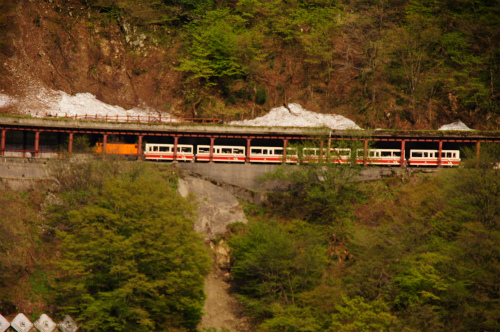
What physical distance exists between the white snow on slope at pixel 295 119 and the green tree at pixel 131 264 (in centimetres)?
2539

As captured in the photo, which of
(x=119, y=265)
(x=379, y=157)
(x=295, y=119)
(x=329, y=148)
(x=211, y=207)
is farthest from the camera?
(x=295, y=119)

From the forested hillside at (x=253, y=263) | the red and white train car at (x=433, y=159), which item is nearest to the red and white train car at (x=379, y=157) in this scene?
the red and white train car at (x=433, y=159)

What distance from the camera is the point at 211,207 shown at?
4850 cm

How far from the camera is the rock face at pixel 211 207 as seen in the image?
47122mm

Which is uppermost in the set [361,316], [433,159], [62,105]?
[62,105]

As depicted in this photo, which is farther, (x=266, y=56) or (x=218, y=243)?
(x=266, y=56)

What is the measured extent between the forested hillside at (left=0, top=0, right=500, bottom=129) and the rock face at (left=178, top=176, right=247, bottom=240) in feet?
55.2

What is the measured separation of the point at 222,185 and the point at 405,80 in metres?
27.1

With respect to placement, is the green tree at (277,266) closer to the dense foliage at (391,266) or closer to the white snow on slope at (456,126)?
the dense foliage at (391,266)

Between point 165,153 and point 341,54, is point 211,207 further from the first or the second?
point 341,54

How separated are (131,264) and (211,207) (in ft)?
37.5

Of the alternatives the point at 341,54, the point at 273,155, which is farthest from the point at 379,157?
the point at 341,54

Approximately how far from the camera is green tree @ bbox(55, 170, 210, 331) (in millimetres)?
38125

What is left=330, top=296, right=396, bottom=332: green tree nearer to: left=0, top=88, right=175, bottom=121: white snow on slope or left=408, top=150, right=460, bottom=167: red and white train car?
left=408, top=150, right=460, bottom=167: red and white train car
